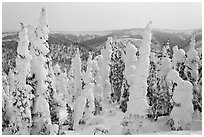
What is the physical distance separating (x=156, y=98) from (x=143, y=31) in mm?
6841

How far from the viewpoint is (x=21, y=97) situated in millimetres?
17297

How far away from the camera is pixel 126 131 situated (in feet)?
62.0

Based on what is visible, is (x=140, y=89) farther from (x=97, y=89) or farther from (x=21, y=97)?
(x=97, y=89)

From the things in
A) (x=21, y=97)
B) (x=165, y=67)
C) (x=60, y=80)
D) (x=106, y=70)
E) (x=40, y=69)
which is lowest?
(x=21, y=97)

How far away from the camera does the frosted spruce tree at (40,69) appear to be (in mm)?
17469

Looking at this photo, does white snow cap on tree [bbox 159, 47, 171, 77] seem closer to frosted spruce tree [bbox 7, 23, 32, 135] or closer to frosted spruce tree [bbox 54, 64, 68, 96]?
frosted spruce tree [bbox 7, 23, 32, 135]

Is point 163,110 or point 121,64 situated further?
point 121,64

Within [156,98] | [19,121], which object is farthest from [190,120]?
[19,121]

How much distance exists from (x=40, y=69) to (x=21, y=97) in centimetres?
180

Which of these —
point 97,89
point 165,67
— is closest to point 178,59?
point 165,67

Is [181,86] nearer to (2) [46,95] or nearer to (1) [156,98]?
(1) [156,98]

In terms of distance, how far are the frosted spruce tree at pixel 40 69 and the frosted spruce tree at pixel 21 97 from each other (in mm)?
545

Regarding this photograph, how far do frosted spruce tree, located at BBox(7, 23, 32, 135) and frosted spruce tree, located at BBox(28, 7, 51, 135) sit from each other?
0.54 metres

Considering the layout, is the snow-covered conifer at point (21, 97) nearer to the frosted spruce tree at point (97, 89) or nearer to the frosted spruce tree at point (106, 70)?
the frosted spruce tree at point (97, 89)
